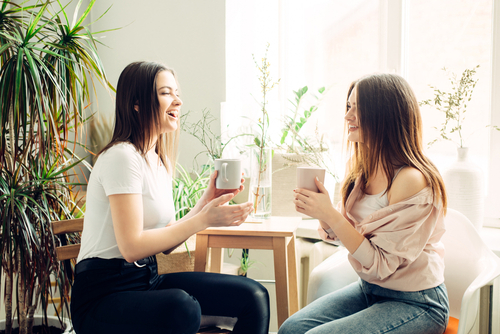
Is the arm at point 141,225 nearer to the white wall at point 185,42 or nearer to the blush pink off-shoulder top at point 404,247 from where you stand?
the blush pink off-shoulder top at point 404,247

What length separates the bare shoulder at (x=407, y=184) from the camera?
1.10m

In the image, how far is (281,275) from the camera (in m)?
1.47

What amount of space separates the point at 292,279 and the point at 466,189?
0.91 metres

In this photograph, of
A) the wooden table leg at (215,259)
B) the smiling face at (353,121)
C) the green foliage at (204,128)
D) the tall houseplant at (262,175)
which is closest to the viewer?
the smiling face at (353,121)

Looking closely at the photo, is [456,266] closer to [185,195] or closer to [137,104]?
[137,104]

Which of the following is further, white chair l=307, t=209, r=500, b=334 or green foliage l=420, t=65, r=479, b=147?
green foliage l=420, t=65, r=479, b=147

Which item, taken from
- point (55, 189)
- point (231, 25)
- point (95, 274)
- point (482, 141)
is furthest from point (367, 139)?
point (231, 25)

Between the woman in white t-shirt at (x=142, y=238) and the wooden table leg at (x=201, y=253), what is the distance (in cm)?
15

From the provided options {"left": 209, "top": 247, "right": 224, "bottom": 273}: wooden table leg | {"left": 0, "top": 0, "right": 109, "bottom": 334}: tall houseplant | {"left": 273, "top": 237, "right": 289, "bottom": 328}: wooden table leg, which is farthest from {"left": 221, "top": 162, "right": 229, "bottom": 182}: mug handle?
{"left": 0, "top": 0, "right": 109, "bottom": 334}: tall houseplant

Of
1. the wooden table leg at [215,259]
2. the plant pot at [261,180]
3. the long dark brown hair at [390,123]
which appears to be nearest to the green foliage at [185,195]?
the wooden table leg at [215,259]

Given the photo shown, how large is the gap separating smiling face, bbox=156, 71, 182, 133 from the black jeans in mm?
475

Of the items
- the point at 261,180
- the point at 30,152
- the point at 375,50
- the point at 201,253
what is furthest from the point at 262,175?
the point at 375,50

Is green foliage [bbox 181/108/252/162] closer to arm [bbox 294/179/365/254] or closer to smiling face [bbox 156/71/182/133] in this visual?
smiling face [bbox 156/71/182/133]

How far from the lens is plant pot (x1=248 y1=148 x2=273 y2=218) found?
1.64 m
